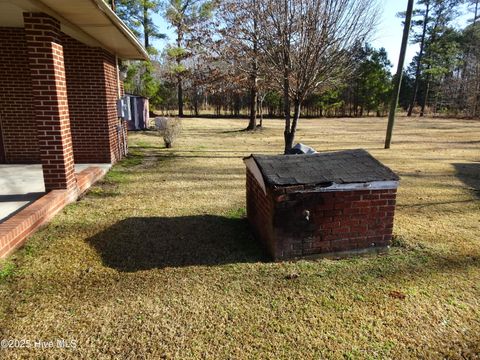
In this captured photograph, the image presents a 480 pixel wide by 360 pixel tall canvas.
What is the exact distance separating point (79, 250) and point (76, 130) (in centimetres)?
475

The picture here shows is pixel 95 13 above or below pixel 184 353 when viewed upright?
above

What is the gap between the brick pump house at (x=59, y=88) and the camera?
14.4ft

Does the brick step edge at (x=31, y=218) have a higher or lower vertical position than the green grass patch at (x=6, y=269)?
higher

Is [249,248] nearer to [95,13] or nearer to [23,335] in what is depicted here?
[23,335]

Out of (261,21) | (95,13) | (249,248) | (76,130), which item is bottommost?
(249,248)

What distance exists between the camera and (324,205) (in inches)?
138

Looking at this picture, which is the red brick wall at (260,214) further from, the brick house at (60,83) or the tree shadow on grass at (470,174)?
the tree shadow on grass at (470,174)

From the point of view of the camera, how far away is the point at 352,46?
293 inches

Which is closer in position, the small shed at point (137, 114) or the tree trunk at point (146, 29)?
the small shed at point (137, 114)

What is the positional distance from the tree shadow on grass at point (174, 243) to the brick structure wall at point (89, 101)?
12.3 ft

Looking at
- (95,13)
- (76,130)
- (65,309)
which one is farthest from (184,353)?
(76,130)

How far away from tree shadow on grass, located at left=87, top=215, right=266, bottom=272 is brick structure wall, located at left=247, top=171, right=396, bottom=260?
1.25 feet

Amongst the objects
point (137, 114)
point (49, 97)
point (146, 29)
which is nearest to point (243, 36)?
point (49, 97)

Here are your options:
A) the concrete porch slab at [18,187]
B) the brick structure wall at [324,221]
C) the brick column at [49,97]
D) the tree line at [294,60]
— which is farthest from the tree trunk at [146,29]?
the brick structure wall at [324,221]
